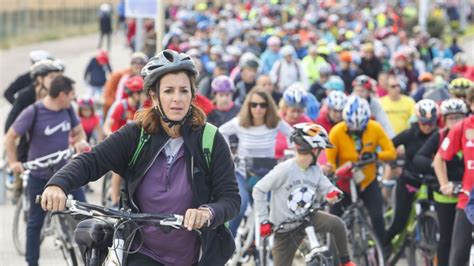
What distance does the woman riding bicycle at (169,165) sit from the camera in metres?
6.13

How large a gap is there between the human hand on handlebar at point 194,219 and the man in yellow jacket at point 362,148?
17.5ft

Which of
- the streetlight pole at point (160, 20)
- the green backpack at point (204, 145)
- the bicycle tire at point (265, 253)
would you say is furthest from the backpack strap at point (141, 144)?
the streetlight pole at point (160, 20)

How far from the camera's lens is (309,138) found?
9.35m

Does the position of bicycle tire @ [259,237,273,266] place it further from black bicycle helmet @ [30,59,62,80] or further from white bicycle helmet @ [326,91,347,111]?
black bicycle helmet @ [30,59,62,80]

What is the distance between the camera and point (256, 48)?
27344 mm

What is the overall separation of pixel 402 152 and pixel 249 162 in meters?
1.63

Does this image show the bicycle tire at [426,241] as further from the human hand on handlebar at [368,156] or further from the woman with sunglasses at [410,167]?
the human hand on handlebar at [368,156]

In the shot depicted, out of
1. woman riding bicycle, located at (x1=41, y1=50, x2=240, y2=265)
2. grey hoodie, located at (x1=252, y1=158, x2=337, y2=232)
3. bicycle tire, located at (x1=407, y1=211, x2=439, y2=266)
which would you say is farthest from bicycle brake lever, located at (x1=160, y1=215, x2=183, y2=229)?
bicycle tire, located at (x1=407, y1=211, x2=439, y2=266)

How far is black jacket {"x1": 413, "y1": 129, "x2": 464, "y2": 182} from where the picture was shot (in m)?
10.6

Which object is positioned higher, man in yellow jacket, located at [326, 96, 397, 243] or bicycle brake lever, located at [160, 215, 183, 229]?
bicycle brake lever, located at [160, 215, 183, 229]

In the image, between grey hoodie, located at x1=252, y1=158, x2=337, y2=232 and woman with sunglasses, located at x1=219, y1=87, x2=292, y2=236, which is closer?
grey hoodie, located at x1=252, y1=158, x2=337, y2=232

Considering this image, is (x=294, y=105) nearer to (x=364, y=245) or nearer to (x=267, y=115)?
(x=267, y=115)

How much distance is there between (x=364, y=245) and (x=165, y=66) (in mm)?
5138

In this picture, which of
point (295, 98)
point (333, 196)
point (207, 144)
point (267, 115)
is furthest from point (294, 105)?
point (207, 144)
